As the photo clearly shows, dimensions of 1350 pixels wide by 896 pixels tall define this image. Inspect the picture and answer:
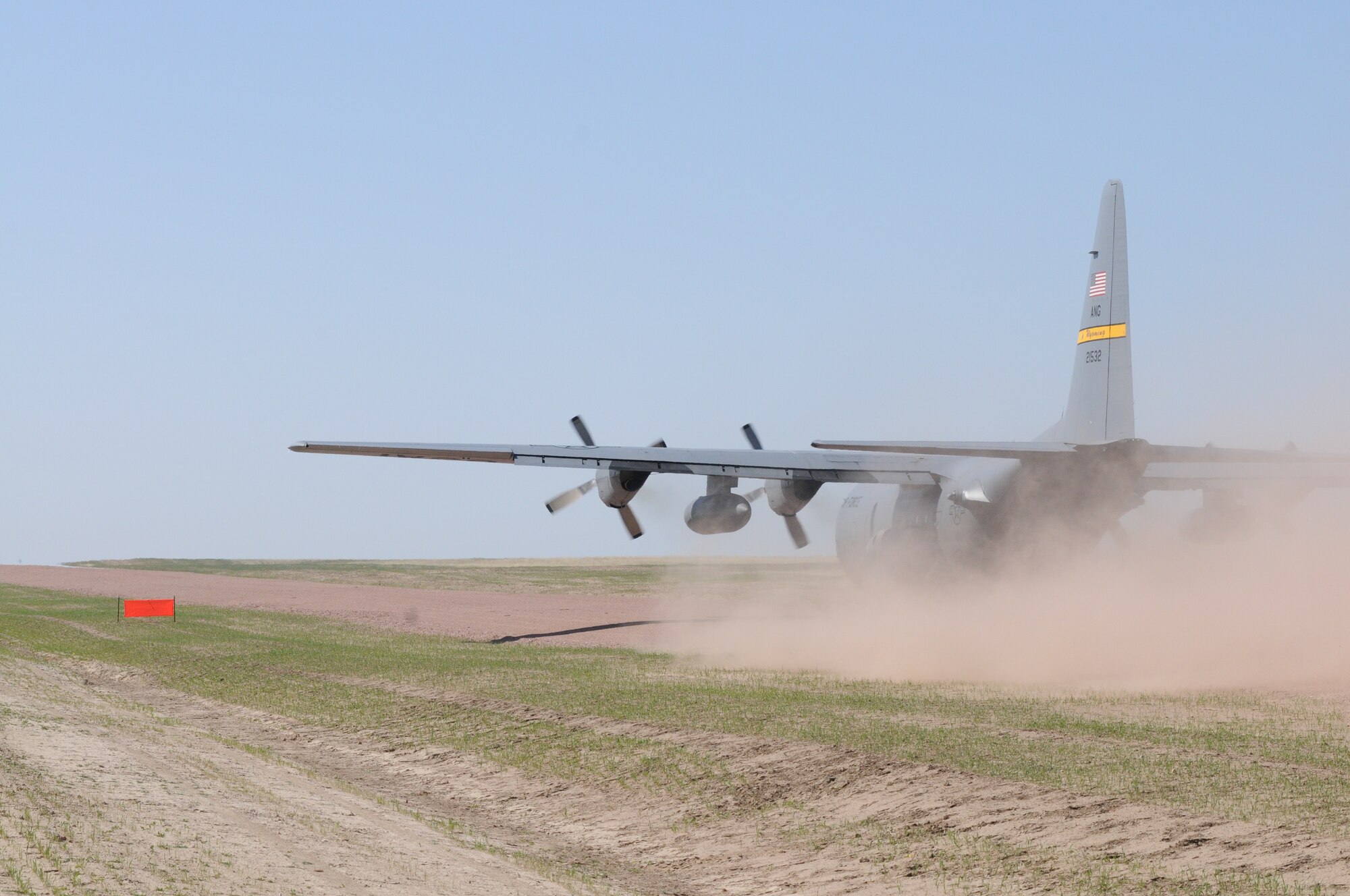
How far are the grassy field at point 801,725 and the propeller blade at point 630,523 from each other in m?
3.19

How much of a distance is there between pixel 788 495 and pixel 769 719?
1497 cm

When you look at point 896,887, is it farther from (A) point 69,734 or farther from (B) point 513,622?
(B) point 513,622

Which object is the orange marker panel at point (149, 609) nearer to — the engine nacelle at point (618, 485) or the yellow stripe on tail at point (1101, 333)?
the engine nacelle at point (618, 485)

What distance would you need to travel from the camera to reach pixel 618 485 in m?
34.8

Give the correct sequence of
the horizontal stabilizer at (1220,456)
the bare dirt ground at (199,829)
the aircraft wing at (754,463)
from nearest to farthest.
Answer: the bare dirt ground at (199,829) → the horizontal stabilizer at (1220,456) → the aircraft wing at (754,463)

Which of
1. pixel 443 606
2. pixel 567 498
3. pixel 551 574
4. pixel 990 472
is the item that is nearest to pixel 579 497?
pixel 567 498

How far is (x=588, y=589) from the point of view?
75000 mm

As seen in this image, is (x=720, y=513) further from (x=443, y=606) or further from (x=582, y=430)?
(x=443, y=606)

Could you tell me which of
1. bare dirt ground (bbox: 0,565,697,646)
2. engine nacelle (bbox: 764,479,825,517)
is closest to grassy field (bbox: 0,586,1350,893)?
engine nacelle (bbox: 764,479,825,517)

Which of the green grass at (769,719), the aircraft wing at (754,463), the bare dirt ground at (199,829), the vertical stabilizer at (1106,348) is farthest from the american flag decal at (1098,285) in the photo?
the bare dirt ground at (199,829)

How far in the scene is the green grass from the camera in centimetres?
1548

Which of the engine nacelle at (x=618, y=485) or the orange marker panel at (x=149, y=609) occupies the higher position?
the engine nacelle at (x=618, y=485)

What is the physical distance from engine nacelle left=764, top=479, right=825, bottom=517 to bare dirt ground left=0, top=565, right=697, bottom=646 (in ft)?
16.7

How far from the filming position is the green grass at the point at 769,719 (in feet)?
50.8
